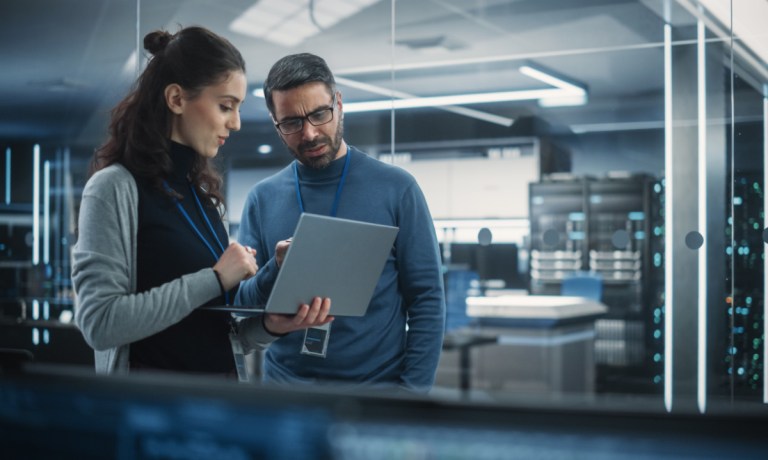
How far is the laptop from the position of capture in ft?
5.36

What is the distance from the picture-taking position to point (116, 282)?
1520 mm

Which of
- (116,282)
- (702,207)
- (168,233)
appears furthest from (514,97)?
(116,282)

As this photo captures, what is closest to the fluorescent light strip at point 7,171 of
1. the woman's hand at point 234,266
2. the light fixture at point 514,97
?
the light fixture at point 514,97

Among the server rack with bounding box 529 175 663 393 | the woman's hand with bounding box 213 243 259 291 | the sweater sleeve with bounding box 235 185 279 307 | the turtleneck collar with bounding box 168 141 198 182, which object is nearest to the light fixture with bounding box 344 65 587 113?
the server rack with bounding box 529 175 663 393

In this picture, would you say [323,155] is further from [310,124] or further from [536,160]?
[536,160]

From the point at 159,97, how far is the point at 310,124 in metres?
0.53

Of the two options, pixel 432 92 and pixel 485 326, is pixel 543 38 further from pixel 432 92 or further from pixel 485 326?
pixel 485 326

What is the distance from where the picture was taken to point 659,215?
Answer: 4.35 m

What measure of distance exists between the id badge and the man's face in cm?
42

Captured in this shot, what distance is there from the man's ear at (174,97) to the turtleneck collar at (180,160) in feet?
0.22

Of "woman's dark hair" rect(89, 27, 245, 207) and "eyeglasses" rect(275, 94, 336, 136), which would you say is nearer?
"woman's dark hair" rect(89, 27, 245, 207)

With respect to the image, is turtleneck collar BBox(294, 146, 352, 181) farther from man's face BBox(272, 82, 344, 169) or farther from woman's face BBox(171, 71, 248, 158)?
woman's face BBox(171, 71, 248, 158)

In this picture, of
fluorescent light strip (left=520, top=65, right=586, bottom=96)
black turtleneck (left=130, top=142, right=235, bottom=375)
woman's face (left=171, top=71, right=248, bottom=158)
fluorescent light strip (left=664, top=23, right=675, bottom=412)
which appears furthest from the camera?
fluorescent light strip (left=520, top=65, right=586, bottom=96)

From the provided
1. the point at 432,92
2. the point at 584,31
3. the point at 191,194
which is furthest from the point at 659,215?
the point at 191,194
